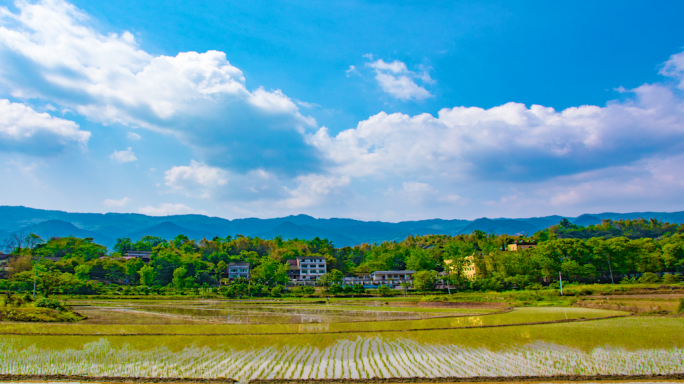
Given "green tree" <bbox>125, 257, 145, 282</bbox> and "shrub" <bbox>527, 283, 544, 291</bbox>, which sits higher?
"green tree" <bbox>125, 257, 145, 282</bbox>

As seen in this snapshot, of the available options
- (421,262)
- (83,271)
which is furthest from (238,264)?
(421,262)

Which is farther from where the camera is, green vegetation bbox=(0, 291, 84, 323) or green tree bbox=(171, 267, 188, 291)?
green tree bbox=(171, 267, 188, 291)

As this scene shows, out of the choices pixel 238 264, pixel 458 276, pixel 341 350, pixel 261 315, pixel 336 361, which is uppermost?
pixel 238 264

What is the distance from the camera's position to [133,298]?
154 ft

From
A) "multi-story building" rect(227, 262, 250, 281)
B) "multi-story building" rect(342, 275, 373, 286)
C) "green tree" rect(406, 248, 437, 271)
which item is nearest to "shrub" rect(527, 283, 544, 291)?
"green tree" rect(406, 248, 437, 271)

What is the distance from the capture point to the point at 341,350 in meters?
14.0

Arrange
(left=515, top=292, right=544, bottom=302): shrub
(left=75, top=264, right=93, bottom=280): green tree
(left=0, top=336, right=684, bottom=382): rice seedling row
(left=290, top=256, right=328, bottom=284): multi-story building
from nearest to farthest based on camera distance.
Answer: (left=0, top=336, right=684, bottom=382): rice seedling row
(left=515, top=292, right=544, bottom=302): shrub
(left=75, top=264, right=93, bottom=280): green tree
(left=290, top=256, right=328, bottom=284): multi-story building

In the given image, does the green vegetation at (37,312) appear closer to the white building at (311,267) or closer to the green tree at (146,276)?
the green tree at (146,276)

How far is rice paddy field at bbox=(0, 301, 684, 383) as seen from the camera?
11.0 meters

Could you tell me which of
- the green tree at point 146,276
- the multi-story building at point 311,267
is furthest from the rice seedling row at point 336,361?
the multi-story building at point 311,267

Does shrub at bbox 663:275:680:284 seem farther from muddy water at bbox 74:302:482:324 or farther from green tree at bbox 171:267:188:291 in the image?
green tree at bbox 171:267:188:291

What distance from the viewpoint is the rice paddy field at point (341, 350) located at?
36.0ft

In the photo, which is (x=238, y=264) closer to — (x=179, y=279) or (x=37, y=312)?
Result: (x=179, y=279)

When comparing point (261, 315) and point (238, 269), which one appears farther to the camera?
point (238, 269)
